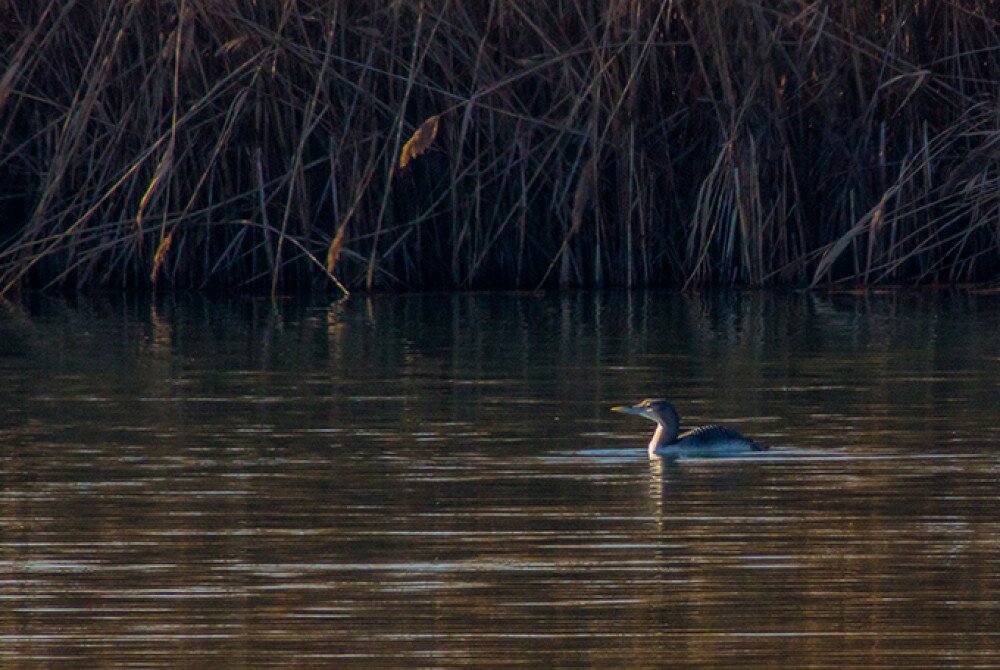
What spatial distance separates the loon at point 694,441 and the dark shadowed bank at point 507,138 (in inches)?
254

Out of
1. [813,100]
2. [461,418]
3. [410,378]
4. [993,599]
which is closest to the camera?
[993,599]

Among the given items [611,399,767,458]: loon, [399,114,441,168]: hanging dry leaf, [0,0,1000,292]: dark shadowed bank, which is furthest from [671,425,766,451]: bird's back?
[0,0,1000,292]: dark shadowed bank

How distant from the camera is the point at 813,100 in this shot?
16.1 m

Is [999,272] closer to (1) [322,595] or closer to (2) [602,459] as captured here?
(2) [602,459]

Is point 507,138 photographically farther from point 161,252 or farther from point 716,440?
point 716,440

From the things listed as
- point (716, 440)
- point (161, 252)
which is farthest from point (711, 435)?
point (161, 252)

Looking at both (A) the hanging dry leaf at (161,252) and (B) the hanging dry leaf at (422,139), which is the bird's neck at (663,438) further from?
(A) the hanging dry leaf at (161,252)

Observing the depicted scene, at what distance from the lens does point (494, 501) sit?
752 cm

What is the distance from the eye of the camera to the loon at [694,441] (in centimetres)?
873

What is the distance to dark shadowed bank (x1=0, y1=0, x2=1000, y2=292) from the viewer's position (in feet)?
51.4

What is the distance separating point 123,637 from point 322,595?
633mm

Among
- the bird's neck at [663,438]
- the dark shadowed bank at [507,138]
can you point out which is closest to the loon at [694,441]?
the bird's neck at [663,438]

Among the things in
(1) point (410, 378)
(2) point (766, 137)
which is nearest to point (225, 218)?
(2) point (766, 137)

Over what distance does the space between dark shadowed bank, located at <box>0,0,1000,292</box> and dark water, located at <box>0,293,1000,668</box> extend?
2.02m
